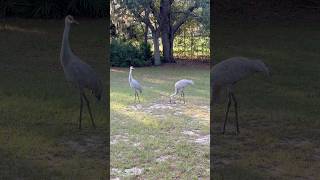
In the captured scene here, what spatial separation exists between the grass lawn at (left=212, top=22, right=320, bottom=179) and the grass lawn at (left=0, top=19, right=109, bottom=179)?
651 mm

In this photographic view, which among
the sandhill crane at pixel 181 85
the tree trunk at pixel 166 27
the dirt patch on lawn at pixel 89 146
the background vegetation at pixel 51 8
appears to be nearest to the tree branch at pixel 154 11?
the tree trunk at pixel 166 27

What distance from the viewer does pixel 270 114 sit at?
105 inches

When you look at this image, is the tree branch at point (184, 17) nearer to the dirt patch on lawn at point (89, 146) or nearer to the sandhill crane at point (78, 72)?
the sandhill crane at point (78, 72)

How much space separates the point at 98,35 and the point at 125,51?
255 mm

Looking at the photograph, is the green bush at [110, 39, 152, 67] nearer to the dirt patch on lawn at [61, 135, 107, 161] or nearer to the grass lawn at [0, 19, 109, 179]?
the grass lawn at [0, 19, 109, 179]

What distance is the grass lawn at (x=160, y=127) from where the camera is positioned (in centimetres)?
271

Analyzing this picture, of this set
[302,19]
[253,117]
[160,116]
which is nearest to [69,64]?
[160,116]

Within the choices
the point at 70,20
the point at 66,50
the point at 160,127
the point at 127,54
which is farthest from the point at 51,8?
the point at 160,127

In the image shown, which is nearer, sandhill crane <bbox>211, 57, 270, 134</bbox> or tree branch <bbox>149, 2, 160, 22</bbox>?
sandhill crane <bbox>211, 57, 270, 134</bbox>

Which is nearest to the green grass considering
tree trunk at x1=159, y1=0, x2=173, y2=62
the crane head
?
tree trunk at x1=159, y1=0, x2=173, y2=62

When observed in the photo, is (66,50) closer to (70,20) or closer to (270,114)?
(70,20)

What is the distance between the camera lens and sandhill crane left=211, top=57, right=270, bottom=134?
261 centimetres

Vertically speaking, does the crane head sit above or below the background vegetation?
below

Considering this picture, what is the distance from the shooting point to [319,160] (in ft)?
8.67
